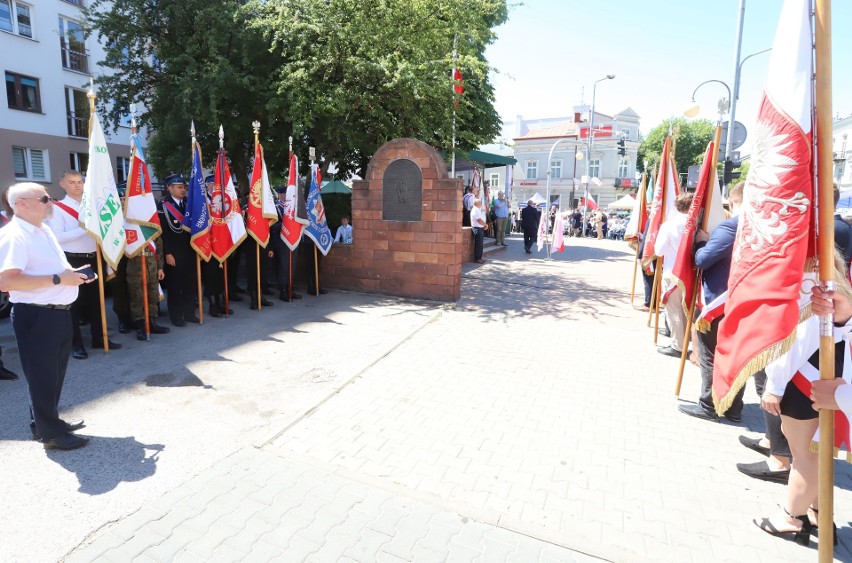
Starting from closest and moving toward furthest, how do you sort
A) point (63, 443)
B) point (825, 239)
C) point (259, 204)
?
point (825, 239), point (63, 443), point (259, 204)

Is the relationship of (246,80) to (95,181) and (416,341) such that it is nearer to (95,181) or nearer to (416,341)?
(95,181)

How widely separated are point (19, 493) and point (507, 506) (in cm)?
299

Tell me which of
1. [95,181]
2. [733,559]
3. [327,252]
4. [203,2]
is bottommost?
[733,559]

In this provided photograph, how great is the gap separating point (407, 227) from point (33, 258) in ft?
19.5

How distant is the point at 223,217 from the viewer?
286 inches

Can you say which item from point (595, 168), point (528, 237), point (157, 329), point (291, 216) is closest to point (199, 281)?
point (157, 329)

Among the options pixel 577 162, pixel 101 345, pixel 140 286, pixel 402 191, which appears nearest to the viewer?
pixel 101 345

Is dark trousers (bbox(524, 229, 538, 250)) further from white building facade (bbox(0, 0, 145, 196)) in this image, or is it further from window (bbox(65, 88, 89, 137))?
window (bbox(65, 88, 89, 137))

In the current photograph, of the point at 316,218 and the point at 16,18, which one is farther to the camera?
the point at 16,18

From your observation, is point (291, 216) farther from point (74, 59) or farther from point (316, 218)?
point (74, 59)

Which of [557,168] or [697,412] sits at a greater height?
[557,168]

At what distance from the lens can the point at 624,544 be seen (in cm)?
277

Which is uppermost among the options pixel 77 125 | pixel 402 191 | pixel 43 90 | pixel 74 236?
pixel 43 90

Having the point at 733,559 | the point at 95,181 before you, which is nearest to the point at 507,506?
the point at 733,559
